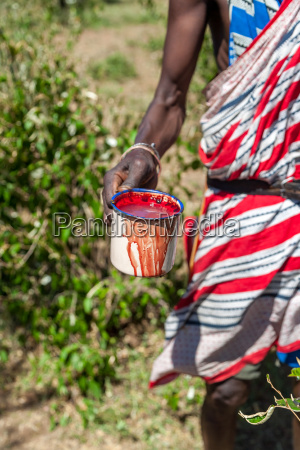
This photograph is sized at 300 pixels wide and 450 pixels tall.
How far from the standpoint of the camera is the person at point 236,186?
145 cm

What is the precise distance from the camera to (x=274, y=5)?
57.0 inches

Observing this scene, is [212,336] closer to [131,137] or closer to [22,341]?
[131,137]

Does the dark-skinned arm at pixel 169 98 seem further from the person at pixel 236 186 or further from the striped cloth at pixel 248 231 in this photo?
the striped cloth at pixel 248 231

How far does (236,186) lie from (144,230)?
0.45 metres

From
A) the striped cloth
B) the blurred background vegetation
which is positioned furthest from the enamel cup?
the blurred background vegetation

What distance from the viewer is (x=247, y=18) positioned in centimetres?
147

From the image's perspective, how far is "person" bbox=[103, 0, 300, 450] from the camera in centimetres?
145

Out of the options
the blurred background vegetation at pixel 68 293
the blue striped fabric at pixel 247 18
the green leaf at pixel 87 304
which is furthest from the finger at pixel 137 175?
the green leaf at pixel 87 304

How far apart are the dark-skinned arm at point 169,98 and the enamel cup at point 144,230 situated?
0.08m

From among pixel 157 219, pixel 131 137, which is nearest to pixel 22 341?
pixel 131 137

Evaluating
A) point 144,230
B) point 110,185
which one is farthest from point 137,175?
point 144,230

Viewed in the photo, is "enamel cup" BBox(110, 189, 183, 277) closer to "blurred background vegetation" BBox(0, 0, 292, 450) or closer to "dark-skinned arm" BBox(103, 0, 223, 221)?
"dark-skinned arm" BBox(103, 0, 223, 221)

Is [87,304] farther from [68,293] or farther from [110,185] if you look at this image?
[110,185]

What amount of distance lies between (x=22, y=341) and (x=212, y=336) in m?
1.16
